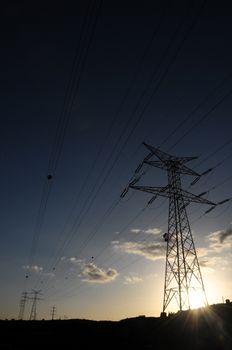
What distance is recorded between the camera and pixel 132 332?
22188mm

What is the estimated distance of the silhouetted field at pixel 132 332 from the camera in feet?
54.1

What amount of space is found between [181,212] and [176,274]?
17.1 feet

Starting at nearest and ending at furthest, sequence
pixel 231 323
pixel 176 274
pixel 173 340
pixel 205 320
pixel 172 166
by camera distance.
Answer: pixel 231 323, pixel 205 320, pixel 173 340, pixel 176 274, pixel 172 166

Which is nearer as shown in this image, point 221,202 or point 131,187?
point 221,202

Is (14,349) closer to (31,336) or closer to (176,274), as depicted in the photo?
(31,336)

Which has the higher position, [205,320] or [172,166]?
[172,166]

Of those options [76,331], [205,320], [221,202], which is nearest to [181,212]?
[221,202]

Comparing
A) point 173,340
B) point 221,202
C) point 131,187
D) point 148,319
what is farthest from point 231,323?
point 131,187

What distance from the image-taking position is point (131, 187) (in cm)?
2631

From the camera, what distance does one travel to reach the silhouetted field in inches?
650

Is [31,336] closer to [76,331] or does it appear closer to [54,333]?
[54,333]

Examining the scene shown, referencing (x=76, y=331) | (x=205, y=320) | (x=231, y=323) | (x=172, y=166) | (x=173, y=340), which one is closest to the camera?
(x=231, y=323)

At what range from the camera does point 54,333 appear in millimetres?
26141

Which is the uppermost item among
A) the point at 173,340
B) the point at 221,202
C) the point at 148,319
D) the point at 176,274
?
the point at 221,202
